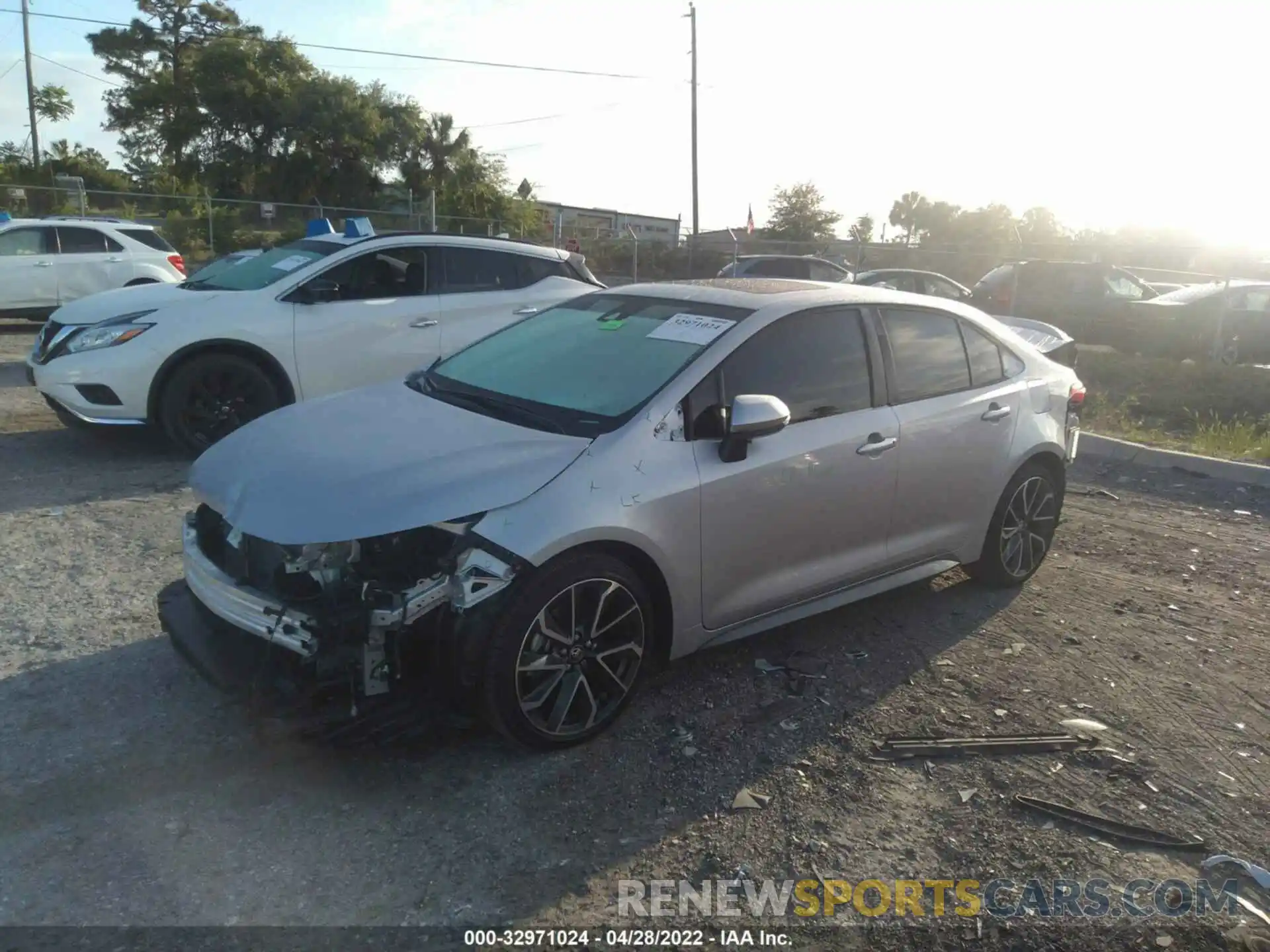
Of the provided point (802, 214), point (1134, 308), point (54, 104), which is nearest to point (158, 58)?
point (54, 104)

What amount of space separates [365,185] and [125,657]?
44.6 meters

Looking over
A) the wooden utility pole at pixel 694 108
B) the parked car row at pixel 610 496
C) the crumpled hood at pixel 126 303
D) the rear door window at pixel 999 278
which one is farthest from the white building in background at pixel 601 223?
the parked car row at pixel 610 496

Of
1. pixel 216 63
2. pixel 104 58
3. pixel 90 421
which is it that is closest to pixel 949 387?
pixel 90 421

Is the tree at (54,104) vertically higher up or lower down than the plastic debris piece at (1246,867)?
higher up

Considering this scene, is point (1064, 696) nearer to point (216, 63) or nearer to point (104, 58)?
point (216, 63)

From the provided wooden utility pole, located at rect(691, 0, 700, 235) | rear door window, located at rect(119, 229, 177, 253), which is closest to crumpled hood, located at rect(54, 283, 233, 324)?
rear door window, located at rect(119, 229, 177, 253)

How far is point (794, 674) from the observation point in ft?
14.6

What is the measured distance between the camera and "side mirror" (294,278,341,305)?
7.68 m

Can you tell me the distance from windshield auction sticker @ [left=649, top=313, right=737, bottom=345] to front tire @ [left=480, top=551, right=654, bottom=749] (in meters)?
1.10

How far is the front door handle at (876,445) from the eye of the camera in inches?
176

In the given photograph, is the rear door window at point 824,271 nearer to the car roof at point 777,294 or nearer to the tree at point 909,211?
the car roof at point 777,294

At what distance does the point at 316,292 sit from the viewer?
772cm

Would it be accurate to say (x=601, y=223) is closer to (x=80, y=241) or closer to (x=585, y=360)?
(x=80, y=241)

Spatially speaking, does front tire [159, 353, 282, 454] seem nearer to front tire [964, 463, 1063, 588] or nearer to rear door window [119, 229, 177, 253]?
front tire [964, 463, 1063, 588]
